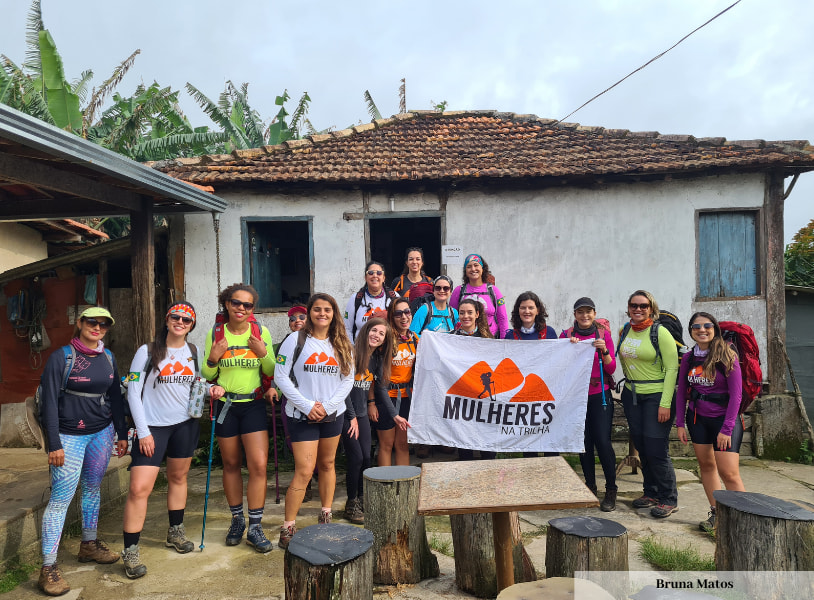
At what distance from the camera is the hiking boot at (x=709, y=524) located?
4453 millimetres

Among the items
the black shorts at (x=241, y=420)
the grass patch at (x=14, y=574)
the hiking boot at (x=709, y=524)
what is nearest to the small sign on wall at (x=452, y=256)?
the black shorts at (x=241, y=420)

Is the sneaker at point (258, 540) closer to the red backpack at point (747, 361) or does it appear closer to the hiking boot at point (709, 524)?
the hiking boot at point (709, 524)

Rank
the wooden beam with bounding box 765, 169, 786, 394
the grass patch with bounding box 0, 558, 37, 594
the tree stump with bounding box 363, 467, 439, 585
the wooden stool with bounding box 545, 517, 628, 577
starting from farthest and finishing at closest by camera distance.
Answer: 1. the wooden beam with bounding box 765, 169, 786, 394
2. the grass patch with bounding box 0, 558, 37, 594
3. the tree stump with bounding box 363, 467, 439, 585
4. the wooden stool with bounding box 545, 517, 628, 577

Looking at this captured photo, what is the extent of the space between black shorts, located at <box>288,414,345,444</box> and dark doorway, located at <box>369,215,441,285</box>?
25.5 feet

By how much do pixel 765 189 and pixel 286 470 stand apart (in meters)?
7.62

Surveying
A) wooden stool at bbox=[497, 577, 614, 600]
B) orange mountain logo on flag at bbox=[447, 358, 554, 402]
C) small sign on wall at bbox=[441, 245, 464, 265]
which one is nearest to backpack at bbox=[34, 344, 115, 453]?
wooden stool at bbox=[497, 577, 614, 600]

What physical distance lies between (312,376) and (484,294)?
2361mm

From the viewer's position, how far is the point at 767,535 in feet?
9.74

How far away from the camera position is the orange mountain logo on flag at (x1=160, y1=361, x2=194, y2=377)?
384 centimetres

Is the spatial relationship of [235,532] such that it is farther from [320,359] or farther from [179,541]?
[320,359]

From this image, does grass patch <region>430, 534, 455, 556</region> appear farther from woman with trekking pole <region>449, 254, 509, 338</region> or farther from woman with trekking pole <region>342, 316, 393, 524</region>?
woman with trekking pole <region>449, 254, 509, 338</region>

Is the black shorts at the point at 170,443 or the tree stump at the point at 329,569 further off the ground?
the black shorts at the point at 170,443

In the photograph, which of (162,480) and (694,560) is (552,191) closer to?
(694,560)

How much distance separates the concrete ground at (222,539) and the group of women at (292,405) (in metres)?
0.13
